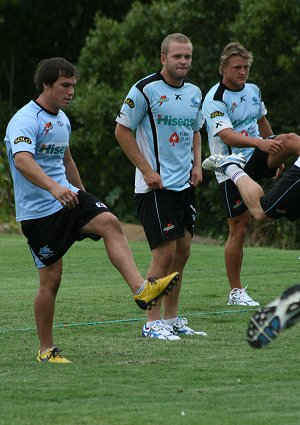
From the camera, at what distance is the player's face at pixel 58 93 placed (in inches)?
300

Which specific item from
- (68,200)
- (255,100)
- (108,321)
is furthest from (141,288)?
(255,100)

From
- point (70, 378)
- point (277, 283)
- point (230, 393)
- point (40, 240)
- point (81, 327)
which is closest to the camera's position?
point (230, 393)

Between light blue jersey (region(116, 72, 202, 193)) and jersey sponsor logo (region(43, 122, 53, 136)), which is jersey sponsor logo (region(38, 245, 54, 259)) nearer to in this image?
jersey sponsor logo (region(43, 122, 53, 136))

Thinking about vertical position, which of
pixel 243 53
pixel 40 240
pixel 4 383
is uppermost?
pixel 243 53

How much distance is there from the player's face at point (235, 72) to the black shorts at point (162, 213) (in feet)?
5.94

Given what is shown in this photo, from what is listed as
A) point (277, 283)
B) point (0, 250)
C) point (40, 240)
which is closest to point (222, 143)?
point (277, 283)

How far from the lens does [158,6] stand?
24625mm

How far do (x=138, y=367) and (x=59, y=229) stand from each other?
3.50 ft

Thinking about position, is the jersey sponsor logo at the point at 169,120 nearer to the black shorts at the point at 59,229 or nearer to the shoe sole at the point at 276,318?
the black shorts at the point at 59,229

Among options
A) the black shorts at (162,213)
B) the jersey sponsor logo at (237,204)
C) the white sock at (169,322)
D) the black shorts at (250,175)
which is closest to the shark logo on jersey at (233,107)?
the black shorts at (250,175)

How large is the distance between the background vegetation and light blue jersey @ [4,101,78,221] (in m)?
13.0

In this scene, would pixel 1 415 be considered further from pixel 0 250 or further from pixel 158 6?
pixel 158 6

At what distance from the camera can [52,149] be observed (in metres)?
7.67

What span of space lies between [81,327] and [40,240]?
1808 millimetres
